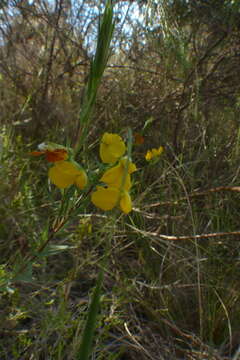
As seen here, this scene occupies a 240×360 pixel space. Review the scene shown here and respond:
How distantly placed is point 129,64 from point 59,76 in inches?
23.5

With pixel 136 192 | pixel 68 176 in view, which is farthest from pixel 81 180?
pixel 136 192

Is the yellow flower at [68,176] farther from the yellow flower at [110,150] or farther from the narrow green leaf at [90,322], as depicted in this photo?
the narrow green leaf at [90,322]

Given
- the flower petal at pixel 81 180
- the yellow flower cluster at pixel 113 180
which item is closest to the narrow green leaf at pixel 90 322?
the yellow flower cluster at pixel 113 180

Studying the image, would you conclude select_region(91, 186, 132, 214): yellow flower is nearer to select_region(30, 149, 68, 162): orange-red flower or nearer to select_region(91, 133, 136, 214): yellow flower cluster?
select_region(91, 133, 136, 214): yellow flower cluster

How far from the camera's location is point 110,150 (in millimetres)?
791

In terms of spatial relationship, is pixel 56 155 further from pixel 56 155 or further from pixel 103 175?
pixel 103 175

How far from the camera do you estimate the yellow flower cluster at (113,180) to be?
698 mm

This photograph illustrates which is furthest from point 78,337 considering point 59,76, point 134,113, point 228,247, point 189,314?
point 59,76

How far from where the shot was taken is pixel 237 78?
2.39m

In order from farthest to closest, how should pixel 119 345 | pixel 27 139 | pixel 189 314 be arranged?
pixel 27 139 < pixel 189 314 < pixel 119 345

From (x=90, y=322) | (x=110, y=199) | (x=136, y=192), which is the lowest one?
(x=136, y=192)

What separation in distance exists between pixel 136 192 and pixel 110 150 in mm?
1143

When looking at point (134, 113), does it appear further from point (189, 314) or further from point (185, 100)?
point (189, 314)

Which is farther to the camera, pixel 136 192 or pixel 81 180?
pixel 136 192
